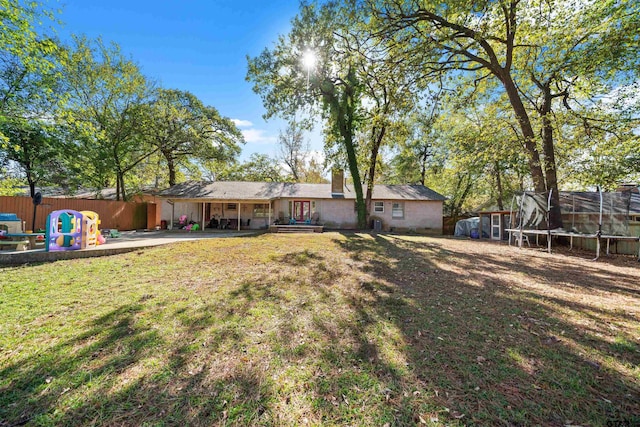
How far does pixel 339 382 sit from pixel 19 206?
58.4 ft

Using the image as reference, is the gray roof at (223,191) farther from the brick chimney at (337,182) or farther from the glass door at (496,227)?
the glass door at (496,227)

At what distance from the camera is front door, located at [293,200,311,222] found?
19.2m

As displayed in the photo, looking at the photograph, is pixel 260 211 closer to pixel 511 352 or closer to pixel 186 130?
pixel 186 130

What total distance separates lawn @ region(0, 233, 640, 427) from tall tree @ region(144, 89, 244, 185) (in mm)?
16791

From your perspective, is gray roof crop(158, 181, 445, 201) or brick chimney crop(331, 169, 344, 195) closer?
gray roof crop(158, 181, 445, 201)

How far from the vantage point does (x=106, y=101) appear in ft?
58.4

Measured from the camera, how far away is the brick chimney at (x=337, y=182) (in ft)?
65.6

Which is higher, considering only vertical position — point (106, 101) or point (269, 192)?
point (106, 101)

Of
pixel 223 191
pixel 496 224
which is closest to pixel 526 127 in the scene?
pixel 496 224

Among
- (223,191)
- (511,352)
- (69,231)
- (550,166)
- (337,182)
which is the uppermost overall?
(337,182)

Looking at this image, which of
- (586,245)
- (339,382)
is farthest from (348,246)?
(586,245)

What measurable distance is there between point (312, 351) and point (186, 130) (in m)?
22.5

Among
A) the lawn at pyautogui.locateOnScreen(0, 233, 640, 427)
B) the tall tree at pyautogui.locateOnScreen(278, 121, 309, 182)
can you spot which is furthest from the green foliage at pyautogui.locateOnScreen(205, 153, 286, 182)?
the lawn at pyautogui.locateOnScreen(0, 233, 640, 427)

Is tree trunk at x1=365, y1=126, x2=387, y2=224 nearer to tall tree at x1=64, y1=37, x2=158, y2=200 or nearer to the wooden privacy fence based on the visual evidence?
the wooden privacy fence
